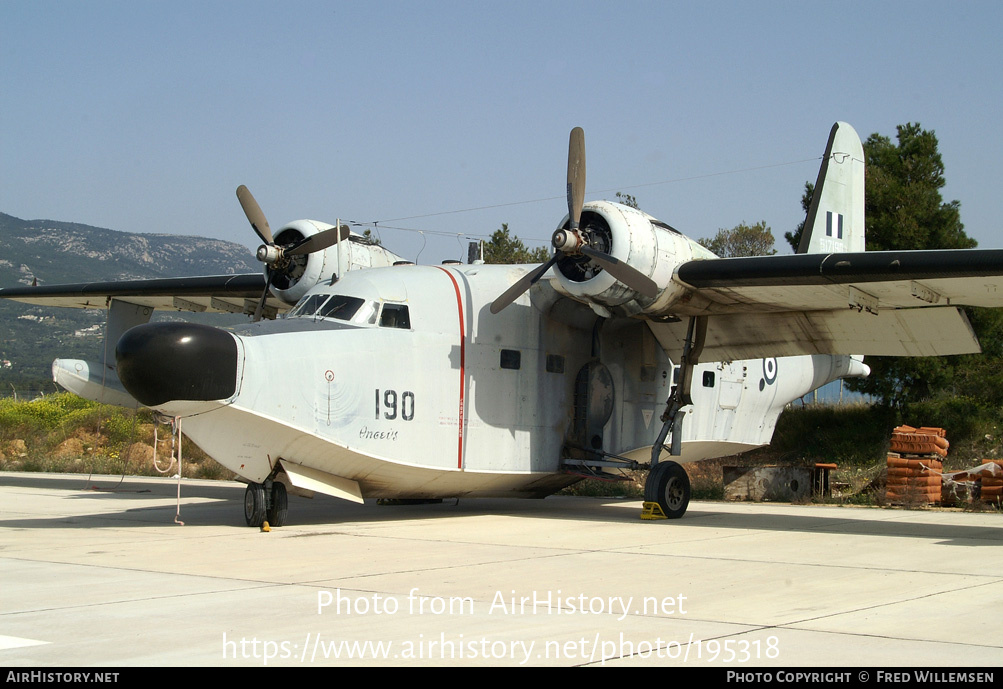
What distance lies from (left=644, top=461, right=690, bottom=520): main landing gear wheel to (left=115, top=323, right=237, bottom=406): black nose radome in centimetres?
596

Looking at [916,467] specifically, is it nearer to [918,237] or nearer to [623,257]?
[623,257]

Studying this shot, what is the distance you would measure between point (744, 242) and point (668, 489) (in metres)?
48.8

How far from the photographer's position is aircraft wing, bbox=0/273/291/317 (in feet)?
54.0

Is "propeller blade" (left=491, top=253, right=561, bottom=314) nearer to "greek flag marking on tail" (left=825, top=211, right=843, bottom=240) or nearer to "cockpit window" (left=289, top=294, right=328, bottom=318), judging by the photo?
"cockpit window" (left=289, top=294, right=328, bottom=318)

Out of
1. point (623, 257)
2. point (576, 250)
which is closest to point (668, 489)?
point (623, 257)

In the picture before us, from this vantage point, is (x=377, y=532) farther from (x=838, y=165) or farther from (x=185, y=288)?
(x=838, y=165)

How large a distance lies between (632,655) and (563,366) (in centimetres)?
896

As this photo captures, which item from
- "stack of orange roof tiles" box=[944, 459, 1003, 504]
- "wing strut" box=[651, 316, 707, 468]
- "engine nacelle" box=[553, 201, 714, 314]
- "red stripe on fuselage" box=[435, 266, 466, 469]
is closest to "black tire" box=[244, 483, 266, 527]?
"red stripe on fuselage" box=[435, 266, 466, 469]

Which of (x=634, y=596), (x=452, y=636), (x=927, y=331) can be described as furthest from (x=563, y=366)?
(x=452, y=636)

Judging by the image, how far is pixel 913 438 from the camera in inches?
600

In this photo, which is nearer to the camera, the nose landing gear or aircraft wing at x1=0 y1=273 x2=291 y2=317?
the nose landing gear

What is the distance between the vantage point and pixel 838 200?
1642 centimetres

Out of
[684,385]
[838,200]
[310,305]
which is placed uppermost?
[838,200]

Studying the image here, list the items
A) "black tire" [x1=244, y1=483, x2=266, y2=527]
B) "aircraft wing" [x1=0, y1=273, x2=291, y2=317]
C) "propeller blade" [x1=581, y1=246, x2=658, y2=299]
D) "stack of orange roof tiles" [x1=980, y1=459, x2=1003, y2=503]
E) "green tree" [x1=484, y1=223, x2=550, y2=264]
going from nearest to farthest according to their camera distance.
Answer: "black tire" [x1=244, y1=483, x2=266, y2=527] → "propeller blade" [x1=581, y1=246, x2=658, y2=299] → "stack of orange roof tiles" [x1=980, y1=459, x2=1003, y2=503] → "aircraft wing" [x1=0, y1=273, x2=291, y2=317] → "green tree" [x1=484, y1=223, x2=550, y2=264]
